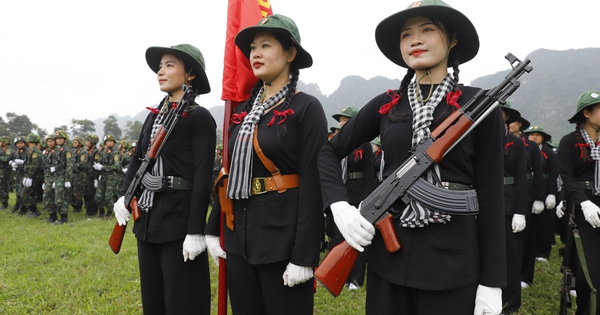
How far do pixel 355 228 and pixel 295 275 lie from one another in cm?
53

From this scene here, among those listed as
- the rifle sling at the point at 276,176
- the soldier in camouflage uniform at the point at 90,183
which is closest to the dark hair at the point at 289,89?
the rifle sling at the point at 276,176

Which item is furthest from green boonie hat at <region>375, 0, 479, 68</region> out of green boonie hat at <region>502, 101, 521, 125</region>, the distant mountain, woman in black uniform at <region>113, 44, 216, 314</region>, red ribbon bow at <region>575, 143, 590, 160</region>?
the distant mountain

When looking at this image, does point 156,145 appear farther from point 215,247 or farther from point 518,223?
point 518,223

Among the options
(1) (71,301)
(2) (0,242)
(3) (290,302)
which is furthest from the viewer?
(2) (0,242)

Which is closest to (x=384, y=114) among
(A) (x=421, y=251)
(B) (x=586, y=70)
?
(A) (x=421, y=251)

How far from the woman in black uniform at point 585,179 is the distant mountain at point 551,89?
54.7 m

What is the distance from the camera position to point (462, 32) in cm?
191

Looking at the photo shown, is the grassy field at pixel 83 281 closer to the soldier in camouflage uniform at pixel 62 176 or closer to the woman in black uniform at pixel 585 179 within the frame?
the woman in black uniform at pixel 585 179

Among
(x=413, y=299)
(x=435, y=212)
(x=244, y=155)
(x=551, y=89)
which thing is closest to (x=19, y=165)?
(x=244, y=155)

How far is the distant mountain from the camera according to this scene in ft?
244

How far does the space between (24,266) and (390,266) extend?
6.36m

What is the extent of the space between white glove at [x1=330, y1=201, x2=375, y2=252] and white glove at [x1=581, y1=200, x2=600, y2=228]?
3.20 meters

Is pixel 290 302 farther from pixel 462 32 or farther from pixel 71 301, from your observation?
pixel 71 301

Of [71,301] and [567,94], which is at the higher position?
[567,94]
